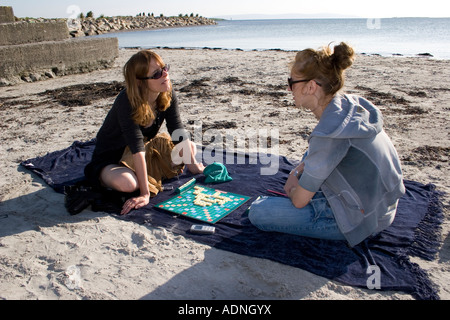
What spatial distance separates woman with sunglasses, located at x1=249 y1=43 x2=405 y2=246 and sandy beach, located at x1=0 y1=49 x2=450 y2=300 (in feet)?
1.64

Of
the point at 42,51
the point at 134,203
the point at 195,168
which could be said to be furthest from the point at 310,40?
the point at 134,203

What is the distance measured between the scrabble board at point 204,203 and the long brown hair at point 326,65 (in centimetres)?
159

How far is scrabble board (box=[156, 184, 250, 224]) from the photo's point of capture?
3.68 m

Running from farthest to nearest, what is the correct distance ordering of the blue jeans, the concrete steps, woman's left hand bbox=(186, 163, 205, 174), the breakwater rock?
the breakwater rock → the concrete steps → woman's left hand bbox=(186, 163, 205, 174) → the blue jeans

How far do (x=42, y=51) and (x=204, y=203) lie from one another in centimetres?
984

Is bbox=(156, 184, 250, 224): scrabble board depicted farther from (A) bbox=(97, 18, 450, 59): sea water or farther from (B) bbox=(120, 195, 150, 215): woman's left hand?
(A) bbox=(97, 18, 450, 59): sea water

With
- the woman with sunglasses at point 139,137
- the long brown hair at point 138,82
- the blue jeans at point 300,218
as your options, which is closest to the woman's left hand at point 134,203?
the woman with sunglasses at point 139,137

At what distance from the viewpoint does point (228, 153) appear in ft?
17.6

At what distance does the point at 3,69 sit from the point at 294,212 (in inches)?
407

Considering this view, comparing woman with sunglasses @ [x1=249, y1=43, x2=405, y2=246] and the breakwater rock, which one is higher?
the breakwater rock

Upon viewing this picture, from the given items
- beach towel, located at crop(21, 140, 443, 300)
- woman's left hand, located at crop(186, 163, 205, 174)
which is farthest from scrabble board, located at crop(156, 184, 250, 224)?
woman's left hand, located at crop(186, 163, 205, 174)
